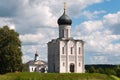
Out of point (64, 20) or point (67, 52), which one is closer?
point (67, 52)

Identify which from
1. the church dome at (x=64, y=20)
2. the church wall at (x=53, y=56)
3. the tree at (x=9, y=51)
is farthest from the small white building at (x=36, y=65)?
the tree at (x=9, y=51)

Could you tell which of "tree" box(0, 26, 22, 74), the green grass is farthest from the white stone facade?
the green grass

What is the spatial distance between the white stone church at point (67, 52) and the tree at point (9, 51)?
16309 mm

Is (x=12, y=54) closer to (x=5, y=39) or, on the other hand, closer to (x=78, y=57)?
(x=5, y=39)

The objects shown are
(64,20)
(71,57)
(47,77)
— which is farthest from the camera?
(64,20)

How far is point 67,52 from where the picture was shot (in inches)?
2434

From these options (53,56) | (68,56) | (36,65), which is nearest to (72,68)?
(68,56)

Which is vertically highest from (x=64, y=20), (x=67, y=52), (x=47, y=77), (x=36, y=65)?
(x=64, y=20)

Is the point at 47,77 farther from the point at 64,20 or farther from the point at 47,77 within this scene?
the point at 64,20

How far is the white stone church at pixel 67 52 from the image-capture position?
61.7 metres

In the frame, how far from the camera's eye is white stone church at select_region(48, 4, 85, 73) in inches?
A: 2430

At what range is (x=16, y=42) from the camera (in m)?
46.2

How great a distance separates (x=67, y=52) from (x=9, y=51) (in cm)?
1871

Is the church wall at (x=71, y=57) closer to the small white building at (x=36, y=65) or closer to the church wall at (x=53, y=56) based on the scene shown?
the church wall at (x=53, y=56)
